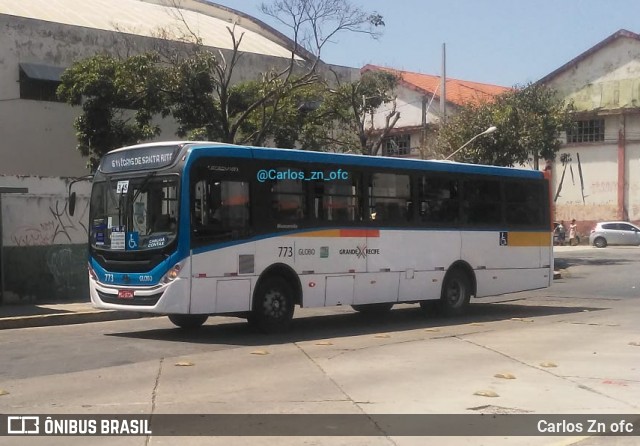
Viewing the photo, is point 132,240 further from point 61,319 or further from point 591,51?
point 591,51

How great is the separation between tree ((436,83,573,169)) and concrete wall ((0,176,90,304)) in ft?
57.9

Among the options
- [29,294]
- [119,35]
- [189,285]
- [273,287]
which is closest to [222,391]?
[189,285]

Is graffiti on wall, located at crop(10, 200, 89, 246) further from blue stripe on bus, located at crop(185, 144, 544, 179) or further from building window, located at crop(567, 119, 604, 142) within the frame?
building window, located at crop(567, 119, 604, 142)

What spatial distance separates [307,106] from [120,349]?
66.6 feet

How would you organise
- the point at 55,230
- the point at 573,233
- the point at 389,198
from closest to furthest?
the point at 389,198 < the point at 55,230 < the point at 573,233

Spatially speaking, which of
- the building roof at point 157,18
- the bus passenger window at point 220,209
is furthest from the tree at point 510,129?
the bus passenger window at point 220,209

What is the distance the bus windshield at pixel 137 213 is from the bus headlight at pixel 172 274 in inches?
15.1

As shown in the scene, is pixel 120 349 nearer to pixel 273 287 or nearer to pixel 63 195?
pixel 273 287

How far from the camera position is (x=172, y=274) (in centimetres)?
1162

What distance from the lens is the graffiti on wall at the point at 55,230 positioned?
1786cm

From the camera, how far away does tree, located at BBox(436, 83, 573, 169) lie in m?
31.2

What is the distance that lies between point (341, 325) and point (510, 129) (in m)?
19.0

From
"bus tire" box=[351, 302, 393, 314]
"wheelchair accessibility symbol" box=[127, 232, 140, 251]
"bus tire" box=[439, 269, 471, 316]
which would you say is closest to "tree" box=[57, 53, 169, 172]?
"bus tire" box=[351, 302, 393, 314]

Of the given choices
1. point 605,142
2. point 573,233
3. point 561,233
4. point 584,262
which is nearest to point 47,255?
point 584,262
